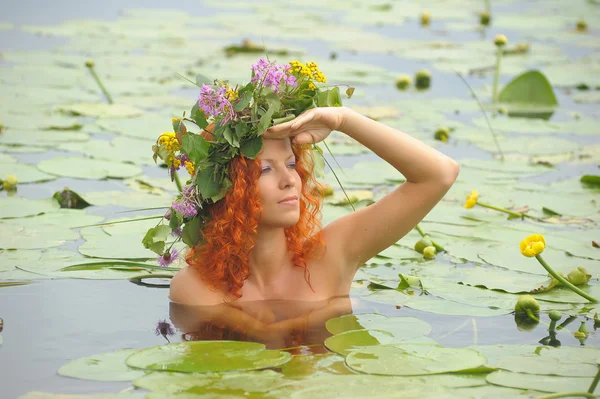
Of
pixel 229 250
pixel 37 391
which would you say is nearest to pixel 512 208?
pixel 229 250

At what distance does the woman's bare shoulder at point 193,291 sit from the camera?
337 centimetres

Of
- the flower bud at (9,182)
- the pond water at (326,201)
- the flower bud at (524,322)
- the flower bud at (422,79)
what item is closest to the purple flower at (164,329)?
the pond water at (326,201)

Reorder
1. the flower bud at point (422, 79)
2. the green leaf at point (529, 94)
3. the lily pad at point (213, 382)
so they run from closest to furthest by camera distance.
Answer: the lily pad at point (213, 382) < the green leaf at point (529, 94) < the flower bud at point (422, 79)

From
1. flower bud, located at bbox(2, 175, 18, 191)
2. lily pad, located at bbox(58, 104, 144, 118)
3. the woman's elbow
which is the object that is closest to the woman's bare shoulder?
the woman's elbow

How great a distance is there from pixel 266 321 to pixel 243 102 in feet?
2.44

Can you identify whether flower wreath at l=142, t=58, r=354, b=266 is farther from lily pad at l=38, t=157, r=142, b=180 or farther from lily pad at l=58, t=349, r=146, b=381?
lily pad at l=38, t=157, r=142, b=180

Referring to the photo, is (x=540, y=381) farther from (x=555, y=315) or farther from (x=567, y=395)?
(x=555, y=315)

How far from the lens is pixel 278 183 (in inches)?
124

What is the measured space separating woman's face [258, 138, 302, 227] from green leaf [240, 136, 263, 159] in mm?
45

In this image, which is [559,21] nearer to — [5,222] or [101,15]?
[101,15]

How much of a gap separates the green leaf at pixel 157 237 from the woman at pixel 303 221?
0.12m

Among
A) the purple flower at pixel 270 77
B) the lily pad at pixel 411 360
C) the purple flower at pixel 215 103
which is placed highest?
the purple flower at pixel 270 77

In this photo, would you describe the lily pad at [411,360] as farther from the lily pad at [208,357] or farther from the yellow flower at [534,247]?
the yellow flower at [534,247]

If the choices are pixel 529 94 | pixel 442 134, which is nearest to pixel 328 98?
pixel 442 134
